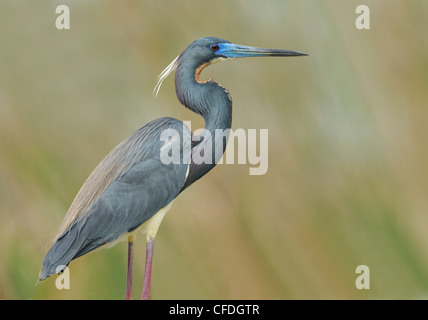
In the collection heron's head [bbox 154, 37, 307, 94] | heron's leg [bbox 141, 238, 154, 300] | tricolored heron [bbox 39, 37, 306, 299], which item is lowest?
heron's leg [bbox 141, 238, 154, 300]

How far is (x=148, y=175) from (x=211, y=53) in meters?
0.78

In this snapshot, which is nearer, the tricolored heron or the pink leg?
the tricolored heron

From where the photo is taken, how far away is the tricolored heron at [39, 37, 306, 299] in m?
3.79

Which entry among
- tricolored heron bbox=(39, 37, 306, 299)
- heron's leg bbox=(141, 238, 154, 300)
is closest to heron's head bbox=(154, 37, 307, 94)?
tricolored heron bbox=(39, 37, 306, 299)

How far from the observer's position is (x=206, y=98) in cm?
391

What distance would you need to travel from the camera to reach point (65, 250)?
3.75 m

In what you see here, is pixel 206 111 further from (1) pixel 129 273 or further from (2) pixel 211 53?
(1) pixel 129 273

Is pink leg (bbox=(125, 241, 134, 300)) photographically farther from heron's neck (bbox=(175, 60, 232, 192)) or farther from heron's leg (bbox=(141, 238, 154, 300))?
heron's neck (bbox=(175, 60, 232, 192))

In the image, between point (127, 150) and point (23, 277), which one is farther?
point (23, 277)

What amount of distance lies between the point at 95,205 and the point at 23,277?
935 millimetres

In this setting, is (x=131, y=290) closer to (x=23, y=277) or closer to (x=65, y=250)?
(x=65, y=250)

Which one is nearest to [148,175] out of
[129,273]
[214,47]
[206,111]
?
[206,111]

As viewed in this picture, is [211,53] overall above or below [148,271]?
above

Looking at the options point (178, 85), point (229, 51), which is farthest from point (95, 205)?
point (229, 51)
